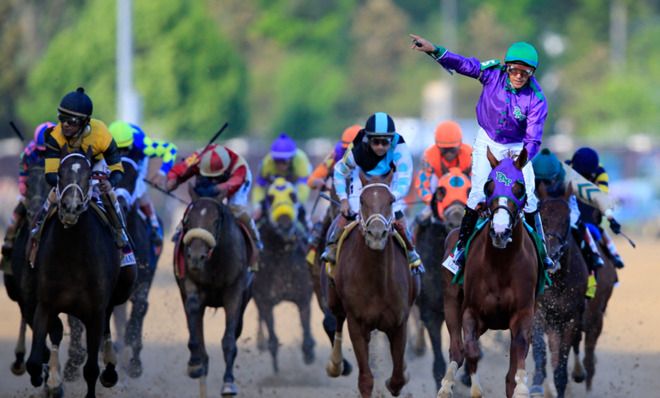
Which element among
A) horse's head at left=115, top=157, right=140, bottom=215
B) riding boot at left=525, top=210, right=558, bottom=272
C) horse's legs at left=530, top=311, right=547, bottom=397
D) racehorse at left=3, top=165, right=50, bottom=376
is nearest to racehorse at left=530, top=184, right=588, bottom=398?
horse's legs at left=530, top=311, right=547, bottom=397

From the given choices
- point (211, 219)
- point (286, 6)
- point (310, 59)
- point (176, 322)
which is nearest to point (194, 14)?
point (310, 59)

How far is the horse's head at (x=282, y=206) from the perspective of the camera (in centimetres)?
1642

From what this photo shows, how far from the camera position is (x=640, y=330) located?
18.7m

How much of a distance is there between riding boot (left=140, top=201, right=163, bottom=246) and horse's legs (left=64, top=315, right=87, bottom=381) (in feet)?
4.84

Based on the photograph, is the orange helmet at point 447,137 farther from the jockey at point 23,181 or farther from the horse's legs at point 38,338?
the horse's legs at point 38,338

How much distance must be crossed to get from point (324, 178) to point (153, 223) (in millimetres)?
1853

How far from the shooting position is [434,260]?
14219 mm

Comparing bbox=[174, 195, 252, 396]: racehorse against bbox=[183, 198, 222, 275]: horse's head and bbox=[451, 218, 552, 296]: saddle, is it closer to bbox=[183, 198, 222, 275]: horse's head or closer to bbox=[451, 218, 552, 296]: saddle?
bbox=[183, 198, 222, 275]: horse's head

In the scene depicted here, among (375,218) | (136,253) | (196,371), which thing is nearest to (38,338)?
(196,371)

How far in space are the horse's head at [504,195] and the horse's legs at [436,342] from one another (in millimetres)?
3168

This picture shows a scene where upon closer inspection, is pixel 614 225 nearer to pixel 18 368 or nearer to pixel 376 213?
pixel 376 213

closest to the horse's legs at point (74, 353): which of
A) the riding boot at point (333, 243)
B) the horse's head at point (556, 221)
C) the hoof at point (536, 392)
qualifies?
the riding boot at point (333, 243)

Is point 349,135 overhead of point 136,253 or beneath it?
overhead

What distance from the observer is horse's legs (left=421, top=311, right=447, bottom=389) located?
13.5 metres
